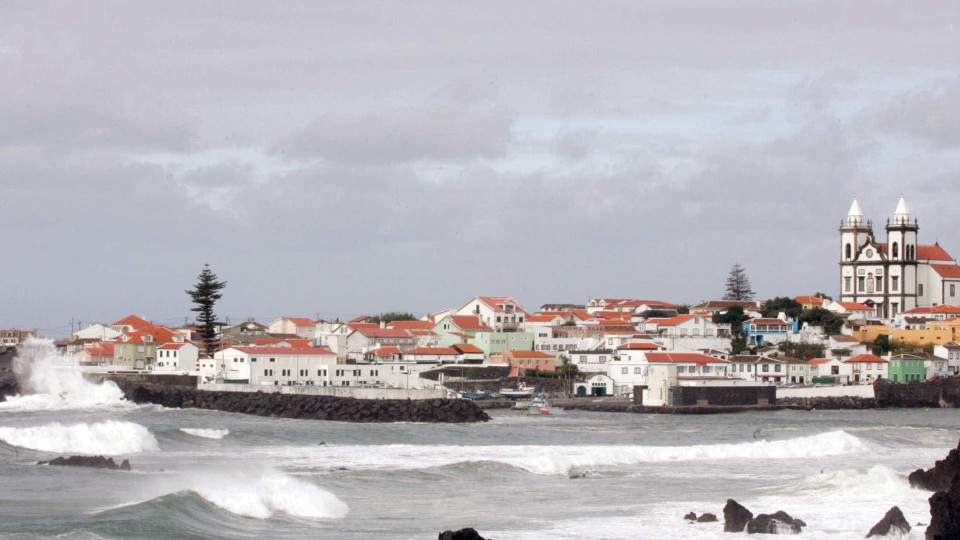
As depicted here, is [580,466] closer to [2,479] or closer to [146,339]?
[2,479]

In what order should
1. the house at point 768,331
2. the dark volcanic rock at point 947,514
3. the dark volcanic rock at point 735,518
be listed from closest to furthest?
Result: the dark volcanic rock at point 947,514 → the dark volcanic rock at point 735,518 → the house at point 768,331

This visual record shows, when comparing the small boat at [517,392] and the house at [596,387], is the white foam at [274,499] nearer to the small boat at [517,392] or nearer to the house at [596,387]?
the small boat at [517,392]

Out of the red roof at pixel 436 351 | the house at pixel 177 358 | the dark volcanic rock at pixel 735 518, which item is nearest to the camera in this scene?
the dark volcanic rock at pixel 735 518

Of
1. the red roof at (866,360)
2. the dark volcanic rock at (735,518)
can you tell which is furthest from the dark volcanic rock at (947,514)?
the red roof at (866,360)

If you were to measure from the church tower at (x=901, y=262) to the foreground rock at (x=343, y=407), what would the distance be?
45787 mm

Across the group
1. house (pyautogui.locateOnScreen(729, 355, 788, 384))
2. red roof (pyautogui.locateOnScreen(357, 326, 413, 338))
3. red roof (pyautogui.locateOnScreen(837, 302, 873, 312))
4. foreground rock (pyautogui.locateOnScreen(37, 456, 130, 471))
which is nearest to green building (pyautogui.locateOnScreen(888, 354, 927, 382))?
house (pyautogui.locateOnScreen(729, 355, 788, 384))

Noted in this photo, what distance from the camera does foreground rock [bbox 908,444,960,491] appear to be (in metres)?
26.8

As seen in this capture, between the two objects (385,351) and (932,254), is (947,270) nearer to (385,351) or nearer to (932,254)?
(932,254)

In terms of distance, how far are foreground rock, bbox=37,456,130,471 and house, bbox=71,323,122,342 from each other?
229 feet

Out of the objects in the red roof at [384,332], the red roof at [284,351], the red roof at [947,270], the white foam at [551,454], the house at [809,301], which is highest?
the red roof at [947,270]

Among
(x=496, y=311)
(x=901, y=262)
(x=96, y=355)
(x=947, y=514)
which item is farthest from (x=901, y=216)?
(x=947, y=514)

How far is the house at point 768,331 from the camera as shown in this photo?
285ft

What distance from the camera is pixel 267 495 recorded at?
88.9 ft

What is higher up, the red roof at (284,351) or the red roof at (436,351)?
the red roof at (436,351)
